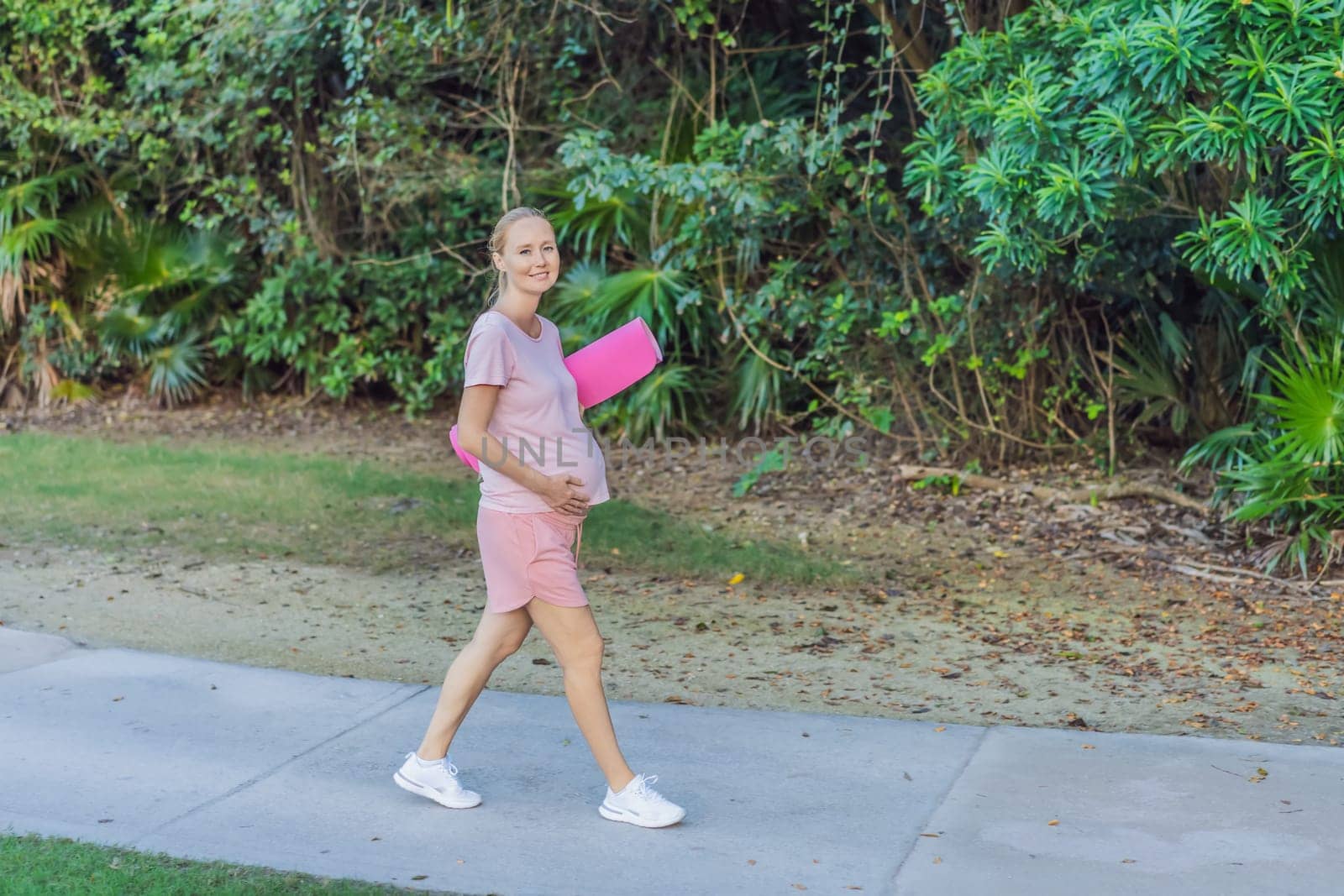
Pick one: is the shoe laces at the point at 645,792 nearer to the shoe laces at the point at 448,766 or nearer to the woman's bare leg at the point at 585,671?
the woman's bare leg at the point at 585,671

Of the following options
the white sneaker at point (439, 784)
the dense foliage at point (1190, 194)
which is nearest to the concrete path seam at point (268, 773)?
the white sneaker at point (439, 784)

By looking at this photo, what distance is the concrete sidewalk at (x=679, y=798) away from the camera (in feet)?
11.9

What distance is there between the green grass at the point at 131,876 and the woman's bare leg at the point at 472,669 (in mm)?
599

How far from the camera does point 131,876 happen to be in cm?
357

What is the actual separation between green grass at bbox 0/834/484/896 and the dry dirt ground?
1851mm

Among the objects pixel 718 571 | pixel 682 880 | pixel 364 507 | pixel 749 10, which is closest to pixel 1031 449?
pixel 718 571

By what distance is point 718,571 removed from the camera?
291 inches

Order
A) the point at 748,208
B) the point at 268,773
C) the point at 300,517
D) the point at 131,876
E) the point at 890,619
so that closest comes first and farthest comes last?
the point at 131,876 < the point at 268,773 < the point at 890,619 < the point at 300,517 < the point at 748,208

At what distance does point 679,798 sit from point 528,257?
164 centimetres

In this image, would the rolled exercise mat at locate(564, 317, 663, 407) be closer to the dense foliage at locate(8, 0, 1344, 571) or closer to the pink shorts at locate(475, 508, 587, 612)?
the pink shorts at locate(475, 508, 587, 612)

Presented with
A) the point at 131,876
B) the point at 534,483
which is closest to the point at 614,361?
the point at 534,483

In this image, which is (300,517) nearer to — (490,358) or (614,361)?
(614,361)

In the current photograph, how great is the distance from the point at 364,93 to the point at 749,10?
2.81 m

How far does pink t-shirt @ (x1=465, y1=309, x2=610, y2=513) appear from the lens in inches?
149
